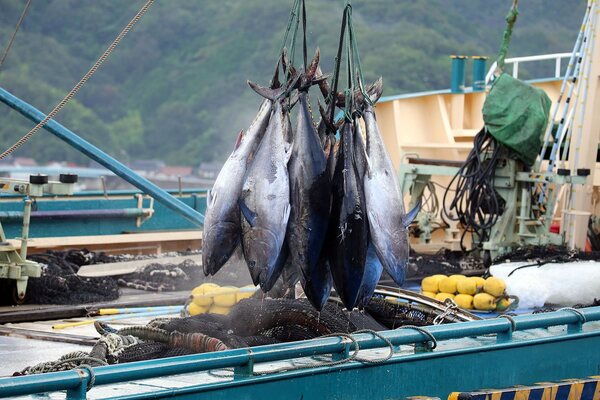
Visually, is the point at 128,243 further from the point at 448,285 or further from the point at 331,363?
the point at 331,363

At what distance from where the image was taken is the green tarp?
445 inches

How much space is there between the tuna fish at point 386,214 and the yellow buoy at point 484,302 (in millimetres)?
3744

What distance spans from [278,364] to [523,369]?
1.51 meters

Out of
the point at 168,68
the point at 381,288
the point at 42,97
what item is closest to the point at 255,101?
the point at 168,68

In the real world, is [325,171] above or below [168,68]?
below

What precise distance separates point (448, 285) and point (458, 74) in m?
8.09

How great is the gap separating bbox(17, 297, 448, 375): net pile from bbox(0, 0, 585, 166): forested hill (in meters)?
47.5

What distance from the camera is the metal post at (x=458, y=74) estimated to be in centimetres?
1667

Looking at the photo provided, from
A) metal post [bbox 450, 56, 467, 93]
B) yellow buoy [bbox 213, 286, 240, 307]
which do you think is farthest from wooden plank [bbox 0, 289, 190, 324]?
metal post [bbox 450, 56, 467, 93]

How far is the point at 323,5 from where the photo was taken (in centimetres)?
6328

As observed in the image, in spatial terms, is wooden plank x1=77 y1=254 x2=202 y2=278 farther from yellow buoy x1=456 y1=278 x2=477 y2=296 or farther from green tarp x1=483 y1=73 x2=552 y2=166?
yellow buoy x1=456 y1=278 x2=477 y2=296

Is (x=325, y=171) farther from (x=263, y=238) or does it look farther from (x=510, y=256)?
(x=510, y=256)

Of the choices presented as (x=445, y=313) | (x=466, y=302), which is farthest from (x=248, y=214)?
(x=466, y=302)

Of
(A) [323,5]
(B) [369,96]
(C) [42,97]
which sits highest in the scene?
(A) [323,5]
